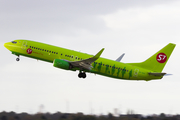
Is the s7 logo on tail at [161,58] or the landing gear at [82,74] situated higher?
the s7 logo on tail at [161,58]

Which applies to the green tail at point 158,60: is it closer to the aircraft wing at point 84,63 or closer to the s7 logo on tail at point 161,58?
the s7 logo on tail at point 161,58

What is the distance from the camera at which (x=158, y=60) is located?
59.5 m

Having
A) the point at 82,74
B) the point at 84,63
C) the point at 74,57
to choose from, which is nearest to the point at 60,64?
the point at 74,57

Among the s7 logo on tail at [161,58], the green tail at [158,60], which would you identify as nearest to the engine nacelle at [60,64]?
the green tail at [158,60]

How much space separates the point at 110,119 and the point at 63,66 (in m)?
32.5

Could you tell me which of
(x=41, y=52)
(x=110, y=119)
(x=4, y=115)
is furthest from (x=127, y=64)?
(x=4, y=115)

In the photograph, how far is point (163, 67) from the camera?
2339 inches

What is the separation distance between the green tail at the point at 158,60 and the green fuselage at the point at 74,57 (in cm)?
196

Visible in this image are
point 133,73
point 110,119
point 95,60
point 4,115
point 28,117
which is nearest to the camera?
point 95,60

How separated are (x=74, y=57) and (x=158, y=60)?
17084 mm

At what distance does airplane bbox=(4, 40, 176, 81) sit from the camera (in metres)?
54.6

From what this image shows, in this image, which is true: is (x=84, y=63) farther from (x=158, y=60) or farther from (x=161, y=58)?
(x=161, y=58)

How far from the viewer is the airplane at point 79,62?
2149 inches

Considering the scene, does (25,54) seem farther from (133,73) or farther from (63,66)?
(133,73)
